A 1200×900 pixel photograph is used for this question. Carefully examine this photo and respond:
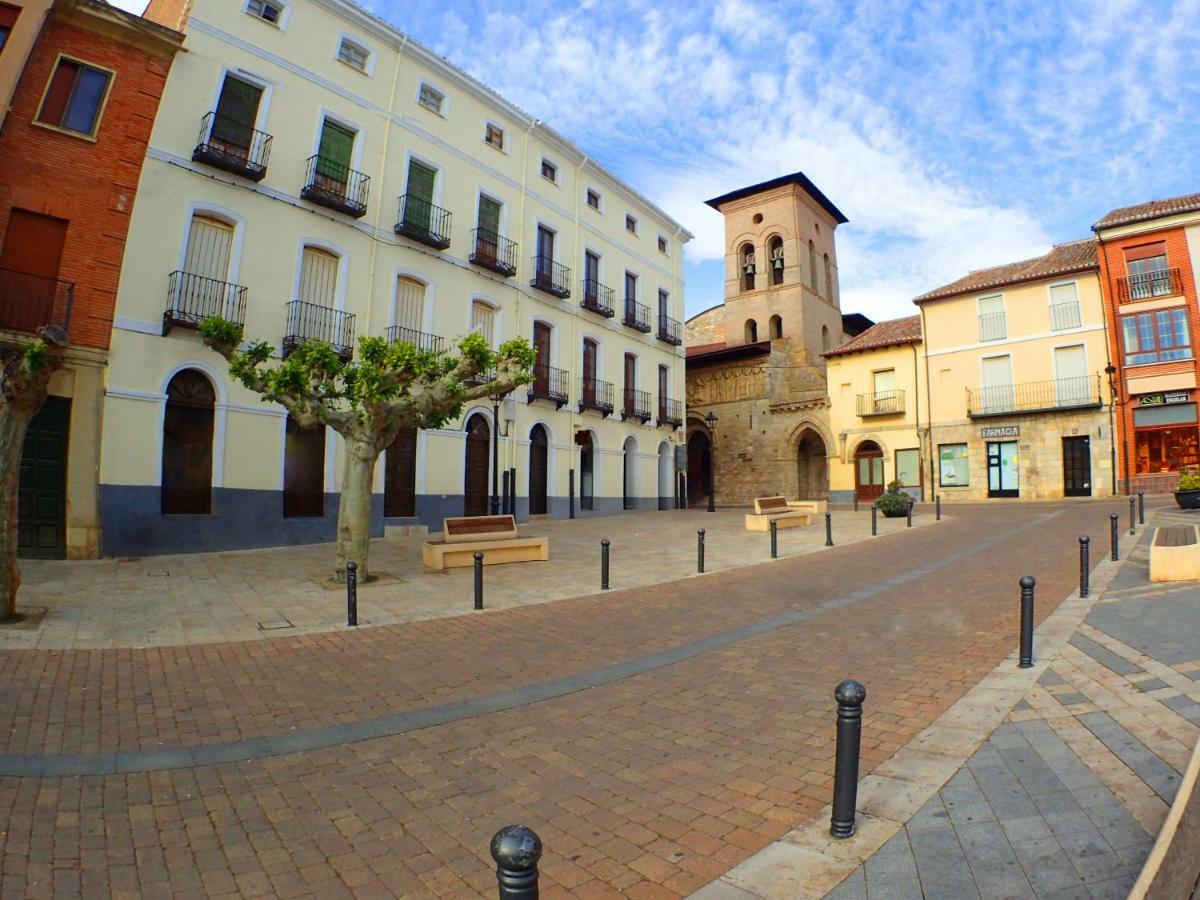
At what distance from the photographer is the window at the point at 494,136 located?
67.9 ft

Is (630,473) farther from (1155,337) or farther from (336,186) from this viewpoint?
(1155,337)

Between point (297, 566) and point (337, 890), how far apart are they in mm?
10286

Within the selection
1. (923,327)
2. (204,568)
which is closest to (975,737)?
(204,568)

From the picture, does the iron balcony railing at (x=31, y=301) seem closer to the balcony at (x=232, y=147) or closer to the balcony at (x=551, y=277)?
the balcony at (x=232, y=147)

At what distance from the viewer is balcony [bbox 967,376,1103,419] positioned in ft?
86.4

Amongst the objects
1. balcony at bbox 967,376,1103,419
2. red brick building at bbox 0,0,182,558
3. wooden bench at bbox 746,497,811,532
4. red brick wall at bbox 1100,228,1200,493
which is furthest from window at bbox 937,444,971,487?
red brick building at bbox 0,0,182,558

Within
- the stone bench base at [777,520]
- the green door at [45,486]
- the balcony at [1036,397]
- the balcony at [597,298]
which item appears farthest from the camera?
the balcony at [1036,397]

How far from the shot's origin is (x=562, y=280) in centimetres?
2325

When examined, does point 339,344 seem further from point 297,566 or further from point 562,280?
point 562,280

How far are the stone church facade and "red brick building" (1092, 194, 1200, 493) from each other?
39.7 ft

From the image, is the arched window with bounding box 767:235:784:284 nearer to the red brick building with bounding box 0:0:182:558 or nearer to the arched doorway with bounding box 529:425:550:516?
the arched doorway with bounding box 529:425:550:516

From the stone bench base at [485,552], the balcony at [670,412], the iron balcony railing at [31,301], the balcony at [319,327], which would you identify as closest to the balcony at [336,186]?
the balcony at [319,327]

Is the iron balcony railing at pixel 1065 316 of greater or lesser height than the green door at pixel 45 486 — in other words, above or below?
above

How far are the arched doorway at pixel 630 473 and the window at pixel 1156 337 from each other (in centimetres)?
2067
